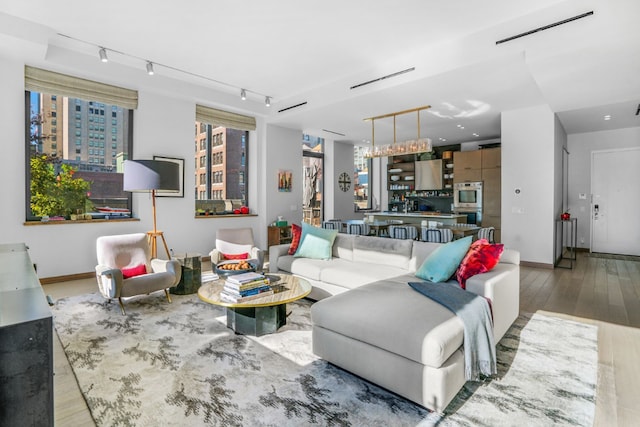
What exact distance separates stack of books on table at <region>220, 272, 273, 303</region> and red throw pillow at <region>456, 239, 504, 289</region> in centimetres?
165

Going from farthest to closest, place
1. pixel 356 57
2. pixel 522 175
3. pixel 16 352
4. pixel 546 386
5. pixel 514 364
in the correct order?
pixel 522 175, pixel 356 57, pixel 514 364, pixel 546 386, pixel 16 352

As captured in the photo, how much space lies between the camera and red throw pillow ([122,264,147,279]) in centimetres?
395

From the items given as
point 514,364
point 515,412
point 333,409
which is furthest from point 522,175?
point 333,409

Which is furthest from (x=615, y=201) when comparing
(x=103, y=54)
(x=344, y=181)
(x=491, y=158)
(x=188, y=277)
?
(x=103, y=54)

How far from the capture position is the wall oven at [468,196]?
7.85 m

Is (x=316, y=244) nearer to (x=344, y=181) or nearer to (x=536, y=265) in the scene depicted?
(x=536, y=265)

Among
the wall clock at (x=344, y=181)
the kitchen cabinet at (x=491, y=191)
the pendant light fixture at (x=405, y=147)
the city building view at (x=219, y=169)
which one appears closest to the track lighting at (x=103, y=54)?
the city building view at (x=219, y=169)

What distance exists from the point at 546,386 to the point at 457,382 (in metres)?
0.71

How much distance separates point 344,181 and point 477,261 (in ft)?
23.0

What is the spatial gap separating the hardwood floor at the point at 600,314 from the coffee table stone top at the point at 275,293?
103 centimetres

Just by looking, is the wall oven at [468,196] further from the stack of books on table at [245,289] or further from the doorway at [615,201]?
the stack of books on table at [245,289]

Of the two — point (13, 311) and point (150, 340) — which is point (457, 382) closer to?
point (13, 311)

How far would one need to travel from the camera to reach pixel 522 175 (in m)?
5.97

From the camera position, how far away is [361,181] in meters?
11.0
